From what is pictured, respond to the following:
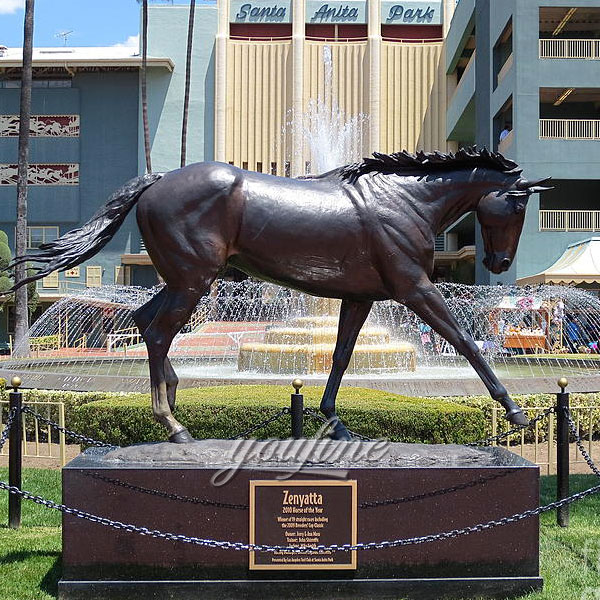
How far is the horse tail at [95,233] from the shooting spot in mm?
4285

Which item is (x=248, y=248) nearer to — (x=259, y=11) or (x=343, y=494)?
(x=343, y=494)

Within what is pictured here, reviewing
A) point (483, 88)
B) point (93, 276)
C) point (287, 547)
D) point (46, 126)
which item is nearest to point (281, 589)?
point (287, 547)

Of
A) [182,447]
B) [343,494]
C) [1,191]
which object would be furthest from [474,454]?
[1,191]

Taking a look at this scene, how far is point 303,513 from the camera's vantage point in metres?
4.02

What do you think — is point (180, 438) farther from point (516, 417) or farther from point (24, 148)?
point (24, 148)

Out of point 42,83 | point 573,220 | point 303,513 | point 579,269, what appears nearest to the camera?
point 303,513

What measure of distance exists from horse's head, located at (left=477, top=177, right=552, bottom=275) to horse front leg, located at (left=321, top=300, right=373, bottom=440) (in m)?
0.83

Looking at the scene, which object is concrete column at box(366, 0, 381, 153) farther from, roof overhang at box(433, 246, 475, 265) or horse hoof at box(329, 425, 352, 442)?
horse hoof at box(329, 425, 352, 442)

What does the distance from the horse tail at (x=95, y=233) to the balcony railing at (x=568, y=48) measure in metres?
24.3

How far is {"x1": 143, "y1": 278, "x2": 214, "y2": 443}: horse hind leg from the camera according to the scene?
423cm

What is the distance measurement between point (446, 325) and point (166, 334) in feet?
5.22

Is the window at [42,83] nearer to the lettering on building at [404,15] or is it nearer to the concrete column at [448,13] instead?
the lettering on building at [404,15]

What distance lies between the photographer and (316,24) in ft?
141

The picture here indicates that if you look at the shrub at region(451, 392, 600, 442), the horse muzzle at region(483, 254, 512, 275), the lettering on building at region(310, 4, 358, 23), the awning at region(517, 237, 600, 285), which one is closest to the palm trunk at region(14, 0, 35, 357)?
the awning at region(517, 237, 600, 285)
